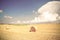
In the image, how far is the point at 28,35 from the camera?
1.64 meters

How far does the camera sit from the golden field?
1604 millimetres

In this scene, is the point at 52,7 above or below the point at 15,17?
above

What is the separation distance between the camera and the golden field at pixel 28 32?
160 cm

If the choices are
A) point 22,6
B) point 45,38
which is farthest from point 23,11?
point 45,38

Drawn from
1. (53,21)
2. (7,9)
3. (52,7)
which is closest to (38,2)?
(52,7)

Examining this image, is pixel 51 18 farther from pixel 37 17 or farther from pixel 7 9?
pixel 7 9

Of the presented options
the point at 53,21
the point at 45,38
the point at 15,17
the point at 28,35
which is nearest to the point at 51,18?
the point at 53,21

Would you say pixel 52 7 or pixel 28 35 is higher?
pixel 52 7

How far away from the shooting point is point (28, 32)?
1.65m

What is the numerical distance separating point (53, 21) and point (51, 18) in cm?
5

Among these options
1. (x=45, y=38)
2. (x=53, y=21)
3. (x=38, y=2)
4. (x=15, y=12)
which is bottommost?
(x=45, y=38)

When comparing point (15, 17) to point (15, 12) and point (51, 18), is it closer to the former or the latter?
point (15, 12)

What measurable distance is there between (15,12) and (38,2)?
34 centimetres

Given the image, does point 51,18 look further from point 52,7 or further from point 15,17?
point 15,17
